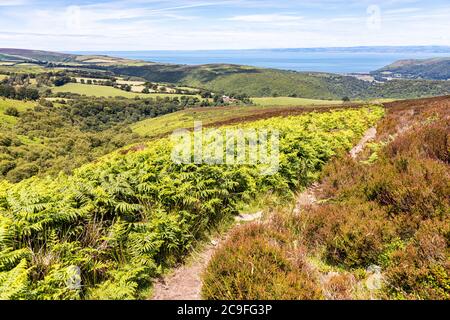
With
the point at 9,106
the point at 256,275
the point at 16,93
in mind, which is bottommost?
the point at 9,106

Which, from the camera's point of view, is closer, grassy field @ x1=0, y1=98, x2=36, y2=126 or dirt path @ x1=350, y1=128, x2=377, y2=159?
dirt path @ x1=350, y1=128, x2=377, y2=159

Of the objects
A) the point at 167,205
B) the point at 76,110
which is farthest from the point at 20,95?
the point at 167,205

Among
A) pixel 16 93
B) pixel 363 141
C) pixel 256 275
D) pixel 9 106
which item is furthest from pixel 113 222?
pixel 16 93

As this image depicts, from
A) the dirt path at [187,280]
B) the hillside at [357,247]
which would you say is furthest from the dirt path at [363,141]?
the dirt path at [187,280]

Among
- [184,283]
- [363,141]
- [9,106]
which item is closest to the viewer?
[184,283]

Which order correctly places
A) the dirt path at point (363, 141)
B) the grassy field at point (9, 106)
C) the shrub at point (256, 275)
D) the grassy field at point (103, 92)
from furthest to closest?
the grassy field at point (103, 92)
the grassy field at point (9, 106)
the dirt path at point (363, 141)
the shrub at point (256, 275)

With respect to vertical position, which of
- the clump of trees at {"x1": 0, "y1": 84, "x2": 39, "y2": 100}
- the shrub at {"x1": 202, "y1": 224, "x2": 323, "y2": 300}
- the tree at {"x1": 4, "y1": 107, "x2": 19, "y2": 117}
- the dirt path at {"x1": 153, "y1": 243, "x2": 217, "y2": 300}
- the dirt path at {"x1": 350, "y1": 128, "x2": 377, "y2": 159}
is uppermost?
the clump of trees at {"x1": 0, "y1": 84, "x2": 39, "y2": 100}

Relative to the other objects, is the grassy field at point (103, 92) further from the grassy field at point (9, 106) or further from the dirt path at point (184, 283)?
the dirt path at point (184, 283)

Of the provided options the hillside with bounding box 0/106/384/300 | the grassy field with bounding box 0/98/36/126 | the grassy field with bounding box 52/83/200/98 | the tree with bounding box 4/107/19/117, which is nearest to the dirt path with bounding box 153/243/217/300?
the hillside with bounding box 0/106/384/300

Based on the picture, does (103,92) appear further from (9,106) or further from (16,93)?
(9,106)

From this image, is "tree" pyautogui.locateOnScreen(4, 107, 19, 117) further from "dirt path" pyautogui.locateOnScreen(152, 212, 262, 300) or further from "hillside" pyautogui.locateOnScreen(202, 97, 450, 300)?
"dirt path" pyautogui.locateOnScreen(152, 212, 262, 300)

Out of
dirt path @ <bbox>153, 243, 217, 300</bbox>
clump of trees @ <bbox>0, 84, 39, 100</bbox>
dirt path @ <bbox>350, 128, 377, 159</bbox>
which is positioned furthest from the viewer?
clump of trees @ <bbox>0, 84, 39, 100</bbox>

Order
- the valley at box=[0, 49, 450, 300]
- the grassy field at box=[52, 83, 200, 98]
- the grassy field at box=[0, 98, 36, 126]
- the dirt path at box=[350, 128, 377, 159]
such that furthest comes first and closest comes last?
1. the grassy field at box=[52, 83, 200, 98]
2. the grassy field at box=[0, 98, 36, 126]
3. the dirt path at box=[350, 128, 377, 159]
4. the valley at box=[0, 49, 450, 300]
